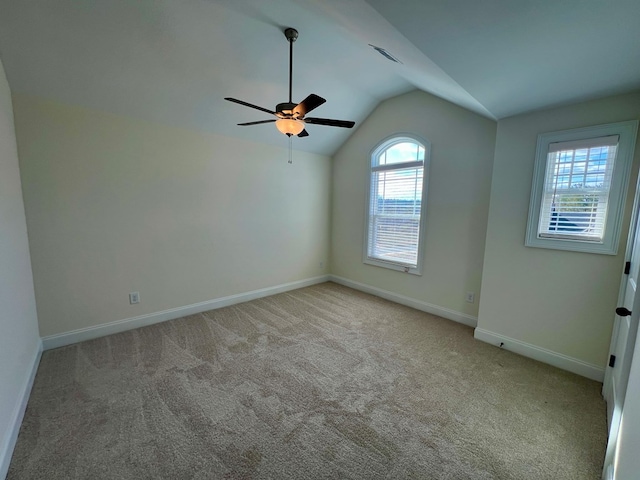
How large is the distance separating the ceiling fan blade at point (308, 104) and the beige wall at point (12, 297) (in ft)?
7.25

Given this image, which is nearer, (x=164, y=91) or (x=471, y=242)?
(x=164, y=91)

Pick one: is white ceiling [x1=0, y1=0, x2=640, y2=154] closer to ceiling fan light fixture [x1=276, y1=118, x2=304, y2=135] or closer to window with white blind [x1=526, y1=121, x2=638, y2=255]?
window with white blind [x1=526, y1=121, x2=638, y2=255]

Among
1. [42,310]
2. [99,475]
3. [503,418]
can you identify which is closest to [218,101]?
[42,310]

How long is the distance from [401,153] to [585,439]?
3454 mm

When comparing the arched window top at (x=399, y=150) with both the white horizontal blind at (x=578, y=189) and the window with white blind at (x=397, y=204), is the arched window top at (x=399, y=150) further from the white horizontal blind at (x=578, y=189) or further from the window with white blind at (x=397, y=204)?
the white horizontal blind at (x=578, y=189)

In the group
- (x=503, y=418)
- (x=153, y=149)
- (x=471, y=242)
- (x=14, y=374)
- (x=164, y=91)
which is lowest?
(x=503, y=418)

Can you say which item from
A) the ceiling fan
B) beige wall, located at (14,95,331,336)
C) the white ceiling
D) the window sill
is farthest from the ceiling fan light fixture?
the window sill

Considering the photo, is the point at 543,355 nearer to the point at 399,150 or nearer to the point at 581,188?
the point at 581,188

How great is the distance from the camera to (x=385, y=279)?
13.9 ft

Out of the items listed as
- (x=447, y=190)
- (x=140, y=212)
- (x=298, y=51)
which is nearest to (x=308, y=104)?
(x=298, y=51)

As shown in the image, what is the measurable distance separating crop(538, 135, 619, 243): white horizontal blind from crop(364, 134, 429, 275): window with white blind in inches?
54.3

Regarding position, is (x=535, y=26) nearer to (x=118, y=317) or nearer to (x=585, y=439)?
(x=585, y=439)

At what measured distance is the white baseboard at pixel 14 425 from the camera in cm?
143

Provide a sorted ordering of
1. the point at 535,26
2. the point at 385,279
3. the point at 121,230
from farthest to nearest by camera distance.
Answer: the point at 385,279, the point at 121,230, the point at 535,26
